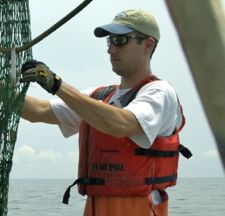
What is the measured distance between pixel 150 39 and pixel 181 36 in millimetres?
2866

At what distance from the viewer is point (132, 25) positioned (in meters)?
3.34

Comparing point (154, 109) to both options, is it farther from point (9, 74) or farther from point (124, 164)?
point (9, 74)

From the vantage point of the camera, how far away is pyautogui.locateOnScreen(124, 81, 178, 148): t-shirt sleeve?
311cm

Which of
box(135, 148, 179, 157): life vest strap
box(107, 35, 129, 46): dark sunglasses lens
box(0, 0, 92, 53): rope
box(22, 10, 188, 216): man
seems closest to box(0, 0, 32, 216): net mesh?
box(0, 0, 92, 53): rope

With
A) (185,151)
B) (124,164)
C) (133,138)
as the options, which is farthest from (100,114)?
(185,151)

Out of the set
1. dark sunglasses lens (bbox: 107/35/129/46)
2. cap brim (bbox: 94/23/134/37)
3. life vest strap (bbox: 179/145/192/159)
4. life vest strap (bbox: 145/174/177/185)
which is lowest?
life vest strap (bbox: 145/174/177/185)

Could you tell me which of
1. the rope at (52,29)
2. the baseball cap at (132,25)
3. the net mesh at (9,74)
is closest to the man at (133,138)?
the baseball cap at (132,25)

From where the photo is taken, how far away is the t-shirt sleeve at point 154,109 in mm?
3113

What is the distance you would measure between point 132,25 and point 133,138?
637mm

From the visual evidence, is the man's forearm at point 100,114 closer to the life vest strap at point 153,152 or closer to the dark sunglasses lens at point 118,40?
the life vest strap at point 153,152

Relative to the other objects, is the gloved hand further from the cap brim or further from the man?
the cap brim

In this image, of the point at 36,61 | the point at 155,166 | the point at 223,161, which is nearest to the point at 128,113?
the point at 155,166

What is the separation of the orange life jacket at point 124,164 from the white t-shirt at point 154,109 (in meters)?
0.06

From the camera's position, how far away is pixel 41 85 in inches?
109
